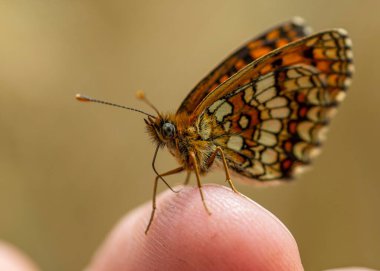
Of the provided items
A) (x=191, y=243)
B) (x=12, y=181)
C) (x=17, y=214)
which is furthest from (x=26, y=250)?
(x=191, y=243)

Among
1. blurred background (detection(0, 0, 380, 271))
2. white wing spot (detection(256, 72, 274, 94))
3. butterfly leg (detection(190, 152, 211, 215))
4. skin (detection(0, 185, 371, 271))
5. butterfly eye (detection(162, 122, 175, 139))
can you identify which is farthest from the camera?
blurred background (detection(0, 0, 380, 271))

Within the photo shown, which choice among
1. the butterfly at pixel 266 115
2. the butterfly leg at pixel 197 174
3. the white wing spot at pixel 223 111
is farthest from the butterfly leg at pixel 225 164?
the white wing spot at pixel 223 111

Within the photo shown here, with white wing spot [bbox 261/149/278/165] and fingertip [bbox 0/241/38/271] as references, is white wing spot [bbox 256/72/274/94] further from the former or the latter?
fingertip [bbox 0/241/38/271]

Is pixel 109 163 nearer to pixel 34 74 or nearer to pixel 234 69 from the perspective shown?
pixel 34 74

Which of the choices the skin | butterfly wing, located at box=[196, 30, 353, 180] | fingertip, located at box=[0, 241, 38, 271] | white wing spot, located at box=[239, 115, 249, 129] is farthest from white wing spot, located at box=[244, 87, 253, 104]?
fingertip, located at box=[0, 241, 38, 271]

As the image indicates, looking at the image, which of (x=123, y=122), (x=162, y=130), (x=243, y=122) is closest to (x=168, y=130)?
(x=162, y=130)

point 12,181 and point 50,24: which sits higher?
point 50,24
